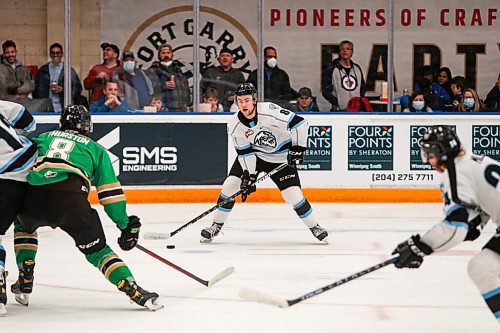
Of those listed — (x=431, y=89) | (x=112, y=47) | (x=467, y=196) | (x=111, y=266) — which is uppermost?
(x=112, y=47)

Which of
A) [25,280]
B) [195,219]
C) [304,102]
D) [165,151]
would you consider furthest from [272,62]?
[25,280]

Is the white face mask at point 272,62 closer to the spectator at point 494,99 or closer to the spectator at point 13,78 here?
the spectator at point 494,99

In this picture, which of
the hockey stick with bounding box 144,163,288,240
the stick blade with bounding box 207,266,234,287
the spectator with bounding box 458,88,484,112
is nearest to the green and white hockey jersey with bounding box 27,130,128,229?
the stick blade with bounding box 207,266,234,287

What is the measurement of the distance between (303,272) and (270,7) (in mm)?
3900

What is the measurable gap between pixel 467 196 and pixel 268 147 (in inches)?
129

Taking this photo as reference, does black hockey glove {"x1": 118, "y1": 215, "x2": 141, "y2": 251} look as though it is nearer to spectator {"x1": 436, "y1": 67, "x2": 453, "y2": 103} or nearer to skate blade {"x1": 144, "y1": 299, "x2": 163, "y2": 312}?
skate blade {"x1": 144, "y1": 299, "x2": 163, "y2": 312}

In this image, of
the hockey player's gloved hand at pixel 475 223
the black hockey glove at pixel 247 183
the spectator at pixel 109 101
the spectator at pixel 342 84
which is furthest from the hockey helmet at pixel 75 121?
the spectator at pixel 342 84

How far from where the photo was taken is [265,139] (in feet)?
22.2

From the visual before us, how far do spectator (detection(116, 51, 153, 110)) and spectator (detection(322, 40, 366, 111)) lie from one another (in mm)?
1462

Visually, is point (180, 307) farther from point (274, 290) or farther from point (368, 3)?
point (368, 3)

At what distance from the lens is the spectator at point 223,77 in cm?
898

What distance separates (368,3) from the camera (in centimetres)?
927

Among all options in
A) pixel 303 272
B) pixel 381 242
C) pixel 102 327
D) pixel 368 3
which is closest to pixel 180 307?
pixel 102 327

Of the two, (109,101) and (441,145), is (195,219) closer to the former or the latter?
(109,101)
